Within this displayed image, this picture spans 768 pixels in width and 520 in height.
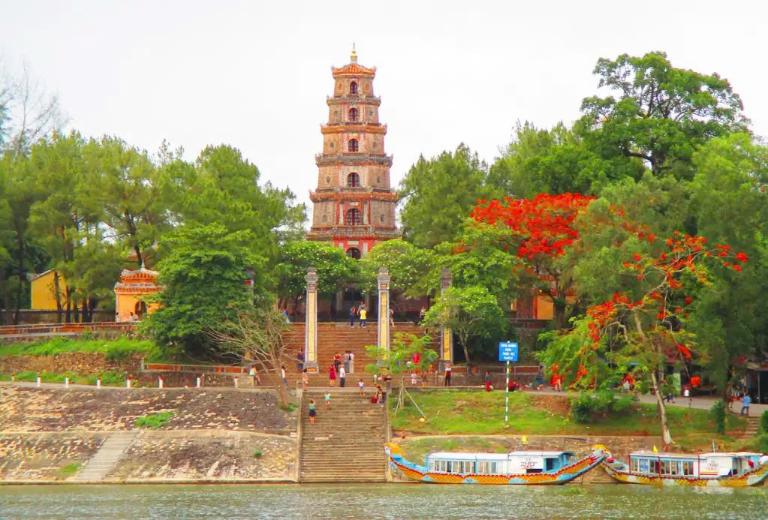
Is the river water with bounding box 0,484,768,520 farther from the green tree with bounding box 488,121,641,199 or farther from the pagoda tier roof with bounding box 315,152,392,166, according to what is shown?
the pagoda tier roof with bounding box 315,152,392,166

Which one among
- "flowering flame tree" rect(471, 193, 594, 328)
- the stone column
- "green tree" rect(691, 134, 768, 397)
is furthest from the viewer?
"flowering flame tree" rect(471, 193, 594, 328)

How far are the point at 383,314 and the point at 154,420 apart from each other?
47.3ft

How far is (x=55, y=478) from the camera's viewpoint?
65562 mm

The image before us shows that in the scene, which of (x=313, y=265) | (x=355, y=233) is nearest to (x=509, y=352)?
(x=313, y=265)

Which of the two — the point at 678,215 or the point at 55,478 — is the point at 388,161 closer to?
the point at 678,215

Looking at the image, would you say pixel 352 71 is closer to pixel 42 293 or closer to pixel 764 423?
pixel 42 293

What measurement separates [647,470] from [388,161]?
41.2m

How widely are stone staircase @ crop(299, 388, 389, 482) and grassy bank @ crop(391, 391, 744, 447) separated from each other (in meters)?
1.40

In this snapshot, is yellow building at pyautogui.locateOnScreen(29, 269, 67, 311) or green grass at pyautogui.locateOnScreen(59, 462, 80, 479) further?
yellow building at pyautogui.locateOnScreen(29, 269, 67, 311)

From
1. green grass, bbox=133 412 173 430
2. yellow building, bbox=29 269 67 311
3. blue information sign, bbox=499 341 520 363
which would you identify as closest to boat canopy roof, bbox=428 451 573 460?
blue information sign, bbox=499 341 520 363

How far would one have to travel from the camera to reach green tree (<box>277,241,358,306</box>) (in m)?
93.9

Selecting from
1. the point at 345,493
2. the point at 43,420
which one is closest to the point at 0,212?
the point at 43,420

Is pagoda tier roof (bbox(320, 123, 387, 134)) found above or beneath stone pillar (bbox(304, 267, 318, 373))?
above

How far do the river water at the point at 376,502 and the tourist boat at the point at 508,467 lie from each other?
602mm
